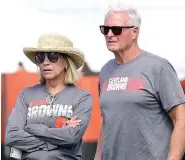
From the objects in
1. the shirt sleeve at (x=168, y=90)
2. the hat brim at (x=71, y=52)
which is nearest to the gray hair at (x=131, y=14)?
the shirt sleeve at (x=168, y=90)

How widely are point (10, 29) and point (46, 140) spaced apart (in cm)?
322

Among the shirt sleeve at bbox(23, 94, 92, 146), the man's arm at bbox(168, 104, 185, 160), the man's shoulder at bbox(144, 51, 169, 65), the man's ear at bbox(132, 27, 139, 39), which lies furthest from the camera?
the shirt sleeve at bbox(23, 94, 92, 146)

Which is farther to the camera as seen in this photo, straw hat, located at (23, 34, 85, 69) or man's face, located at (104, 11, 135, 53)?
straw hat, located at (23, 34, 85, 69)

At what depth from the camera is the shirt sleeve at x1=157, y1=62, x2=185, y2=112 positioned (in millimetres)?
3992

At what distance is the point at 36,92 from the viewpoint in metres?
4.69

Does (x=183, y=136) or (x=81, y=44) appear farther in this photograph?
(x=81, y=44)

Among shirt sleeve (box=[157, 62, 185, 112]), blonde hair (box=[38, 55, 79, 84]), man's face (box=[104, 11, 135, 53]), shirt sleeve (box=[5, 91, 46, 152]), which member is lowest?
shirt sleeve (box=[5, 91, 46, 152])

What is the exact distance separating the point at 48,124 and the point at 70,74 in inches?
14.8

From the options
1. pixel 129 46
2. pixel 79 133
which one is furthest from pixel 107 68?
pixel 79 133

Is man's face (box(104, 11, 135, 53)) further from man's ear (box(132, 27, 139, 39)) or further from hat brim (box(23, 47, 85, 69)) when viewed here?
hat brim (box(23, 47, 85, 69))

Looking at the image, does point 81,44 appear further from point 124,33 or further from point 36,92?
point 124,33

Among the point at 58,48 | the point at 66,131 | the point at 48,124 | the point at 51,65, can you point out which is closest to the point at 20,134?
the point at 48,124

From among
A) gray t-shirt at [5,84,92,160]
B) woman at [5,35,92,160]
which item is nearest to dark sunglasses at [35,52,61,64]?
woman at [5,35,92,160]

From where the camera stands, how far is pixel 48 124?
4.57m
